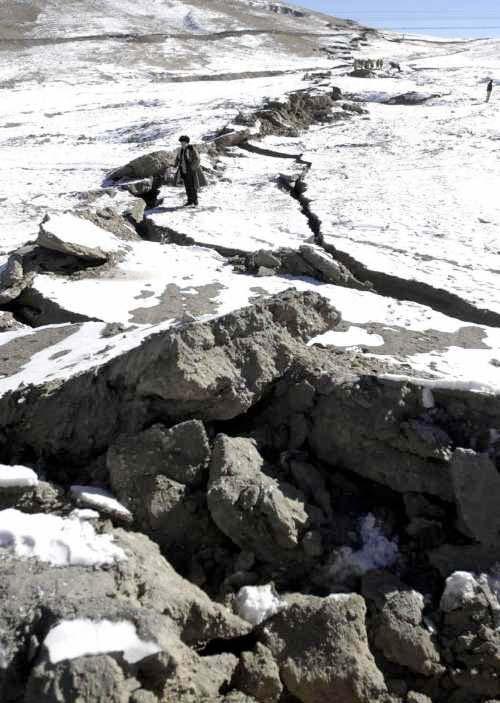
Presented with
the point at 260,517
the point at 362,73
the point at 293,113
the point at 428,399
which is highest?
the point at 362,73

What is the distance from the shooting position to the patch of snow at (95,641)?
2.09 metres

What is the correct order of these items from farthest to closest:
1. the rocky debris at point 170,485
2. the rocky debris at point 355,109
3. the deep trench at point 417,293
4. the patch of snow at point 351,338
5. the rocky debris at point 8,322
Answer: the rocky debris at point 355,109, the deep trench at point 417,293, the rocky debris at point 8,322, the patch of snow at point 351,338, the rocky debris at point 170,485

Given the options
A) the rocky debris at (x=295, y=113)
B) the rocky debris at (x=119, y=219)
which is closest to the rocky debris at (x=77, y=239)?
the rocky debris at (x=119, y=219)

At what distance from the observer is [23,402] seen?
380 centimetres

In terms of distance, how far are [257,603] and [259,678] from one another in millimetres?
346

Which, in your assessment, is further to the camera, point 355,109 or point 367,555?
point 355,109

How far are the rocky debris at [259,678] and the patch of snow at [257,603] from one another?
0.66 ft

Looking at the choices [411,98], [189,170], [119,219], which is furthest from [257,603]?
[411,98]

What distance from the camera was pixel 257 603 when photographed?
111 inches

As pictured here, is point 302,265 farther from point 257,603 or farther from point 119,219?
point 257,603

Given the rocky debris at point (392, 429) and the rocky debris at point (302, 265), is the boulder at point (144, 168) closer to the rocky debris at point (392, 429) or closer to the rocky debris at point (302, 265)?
the rocky debris at point (302, 265)

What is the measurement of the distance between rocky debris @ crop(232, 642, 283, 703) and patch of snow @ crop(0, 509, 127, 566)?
0.66m

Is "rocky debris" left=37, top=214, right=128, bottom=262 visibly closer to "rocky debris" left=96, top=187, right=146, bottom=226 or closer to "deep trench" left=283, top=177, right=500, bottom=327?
"rocky debris" left=96, top=187, right=146, bottom=226

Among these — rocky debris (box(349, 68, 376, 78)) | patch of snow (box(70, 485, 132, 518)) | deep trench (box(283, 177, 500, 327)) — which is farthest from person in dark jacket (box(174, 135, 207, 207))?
rocky debris (box(349, 68, 376, 78))
